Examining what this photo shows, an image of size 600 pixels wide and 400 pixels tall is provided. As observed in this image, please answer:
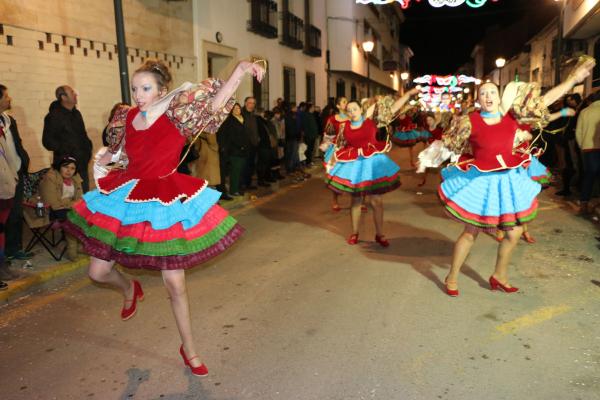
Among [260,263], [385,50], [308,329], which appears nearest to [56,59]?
[260,263]

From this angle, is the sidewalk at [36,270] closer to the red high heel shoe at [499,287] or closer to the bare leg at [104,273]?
the bare leg at [104,273]

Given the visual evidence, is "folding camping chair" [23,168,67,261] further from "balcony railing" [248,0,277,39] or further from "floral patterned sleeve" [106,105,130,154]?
"balcony railing" [248,0,277,39]

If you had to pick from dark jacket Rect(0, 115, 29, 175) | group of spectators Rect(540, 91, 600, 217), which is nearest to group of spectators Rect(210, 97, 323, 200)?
dark jacket Rect(0, 115, 29, 175)

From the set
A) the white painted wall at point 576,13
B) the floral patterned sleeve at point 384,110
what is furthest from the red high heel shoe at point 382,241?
the white painted wall at point 576,13

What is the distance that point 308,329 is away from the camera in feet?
14.4

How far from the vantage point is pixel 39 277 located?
18.8 feet

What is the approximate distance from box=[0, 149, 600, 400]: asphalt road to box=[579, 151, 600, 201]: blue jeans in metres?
2.41

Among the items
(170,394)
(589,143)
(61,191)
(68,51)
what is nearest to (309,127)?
(68,51)

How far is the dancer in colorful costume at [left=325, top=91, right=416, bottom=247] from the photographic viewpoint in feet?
22.6

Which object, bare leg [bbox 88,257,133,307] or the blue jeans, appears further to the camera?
the blue jeans

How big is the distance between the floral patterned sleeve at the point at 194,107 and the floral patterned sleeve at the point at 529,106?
267 cm

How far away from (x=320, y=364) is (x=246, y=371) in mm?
502

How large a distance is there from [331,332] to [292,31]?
17466 millimetres

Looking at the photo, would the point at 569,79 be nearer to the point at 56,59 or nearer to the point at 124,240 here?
the point at 124,240
